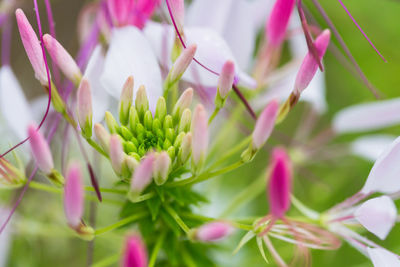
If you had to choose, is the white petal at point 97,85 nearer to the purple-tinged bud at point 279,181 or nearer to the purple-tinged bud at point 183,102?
the purple-tinged bud at point 183,102

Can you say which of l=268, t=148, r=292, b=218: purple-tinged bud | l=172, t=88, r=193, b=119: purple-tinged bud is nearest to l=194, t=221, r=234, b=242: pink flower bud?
l=268, t=148, r=292, b=218: purple-tinged bud

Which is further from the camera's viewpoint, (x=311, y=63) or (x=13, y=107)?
(x=13, y=107)

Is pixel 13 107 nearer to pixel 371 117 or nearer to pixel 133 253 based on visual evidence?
pixel 133 253

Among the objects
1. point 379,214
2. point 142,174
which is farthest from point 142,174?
point 379,214

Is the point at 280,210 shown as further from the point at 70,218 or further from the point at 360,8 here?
the point at 360,8

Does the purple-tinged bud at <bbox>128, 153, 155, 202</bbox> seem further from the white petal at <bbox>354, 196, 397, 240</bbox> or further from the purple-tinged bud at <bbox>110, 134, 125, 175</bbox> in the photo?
the white petal at <bbox>354, 196, 397, 240</bbox>

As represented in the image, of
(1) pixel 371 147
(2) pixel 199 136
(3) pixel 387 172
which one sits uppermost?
(2) pixel 199 136
